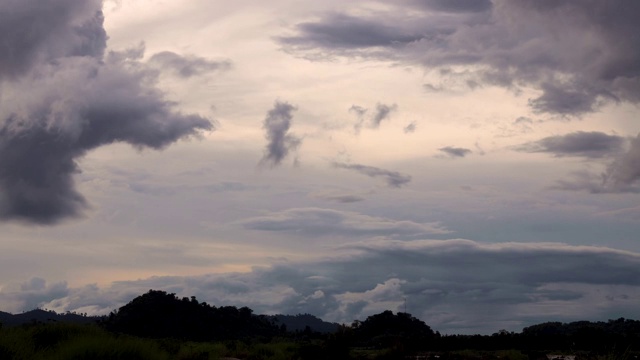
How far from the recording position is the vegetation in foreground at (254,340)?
1024 inches

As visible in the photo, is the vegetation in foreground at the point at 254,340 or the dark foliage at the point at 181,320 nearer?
the vegetation in foreground at the point at 254,340

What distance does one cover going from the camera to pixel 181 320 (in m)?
98.7

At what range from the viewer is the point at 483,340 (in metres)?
64.7

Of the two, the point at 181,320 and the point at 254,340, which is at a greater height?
the point at 181,320

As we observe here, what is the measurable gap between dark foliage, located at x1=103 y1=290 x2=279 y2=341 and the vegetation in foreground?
119mm

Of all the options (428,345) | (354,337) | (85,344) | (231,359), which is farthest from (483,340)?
(85,344)

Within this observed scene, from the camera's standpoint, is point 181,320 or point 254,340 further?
point 181,320

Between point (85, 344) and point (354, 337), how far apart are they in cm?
856

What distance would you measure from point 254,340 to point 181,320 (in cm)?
2225

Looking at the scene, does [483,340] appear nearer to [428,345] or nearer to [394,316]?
[428,345]

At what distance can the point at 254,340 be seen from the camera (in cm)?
7912

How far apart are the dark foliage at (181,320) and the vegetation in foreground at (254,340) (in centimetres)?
12

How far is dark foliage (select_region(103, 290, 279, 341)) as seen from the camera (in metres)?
93.9

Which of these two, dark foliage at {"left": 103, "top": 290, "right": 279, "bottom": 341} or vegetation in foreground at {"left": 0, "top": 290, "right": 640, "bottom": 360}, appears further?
dark foliage at {"left": 103, "top": 290, "right": 279, "bottom": 341}
